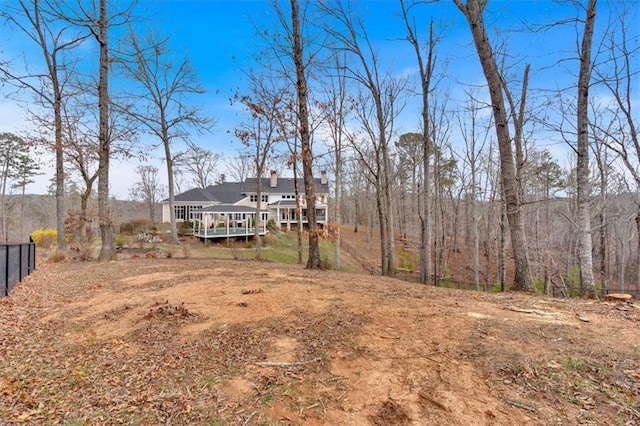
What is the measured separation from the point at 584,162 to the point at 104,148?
1352 centimetres

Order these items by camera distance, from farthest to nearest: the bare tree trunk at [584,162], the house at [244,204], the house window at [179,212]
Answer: the house window at [179,212] → the house at [244,204] → the bare tree trunk at [584,162]

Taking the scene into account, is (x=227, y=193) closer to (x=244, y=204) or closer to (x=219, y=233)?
(x=244, y=204)

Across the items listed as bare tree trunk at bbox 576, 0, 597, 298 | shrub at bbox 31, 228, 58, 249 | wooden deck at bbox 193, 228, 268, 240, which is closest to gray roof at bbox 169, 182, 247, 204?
wooden deck at bbox 193, 228, 268, 240

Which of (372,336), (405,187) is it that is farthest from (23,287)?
(405,187)

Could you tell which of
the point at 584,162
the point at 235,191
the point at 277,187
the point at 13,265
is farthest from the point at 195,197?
the point at 584,162

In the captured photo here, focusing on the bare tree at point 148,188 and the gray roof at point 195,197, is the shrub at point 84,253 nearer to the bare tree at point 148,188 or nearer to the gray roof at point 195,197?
the gray roof at point 195,197

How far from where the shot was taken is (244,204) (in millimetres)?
30750

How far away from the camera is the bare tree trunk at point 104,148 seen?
10523 mm

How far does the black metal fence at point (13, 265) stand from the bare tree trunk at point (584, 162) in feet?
36.5

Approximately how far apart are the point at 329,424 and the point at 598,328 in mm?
3099

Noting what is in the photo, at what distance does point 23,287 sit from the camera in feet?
21.4

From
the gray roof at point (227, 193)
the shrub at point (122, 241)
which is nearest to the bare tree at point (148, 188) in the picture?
the gray roof at point (227, 193)

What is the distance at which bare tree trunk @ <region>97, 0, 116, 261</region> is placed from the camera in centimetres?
1052

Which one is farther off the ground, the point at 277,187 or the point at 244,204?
the point at 277,187
